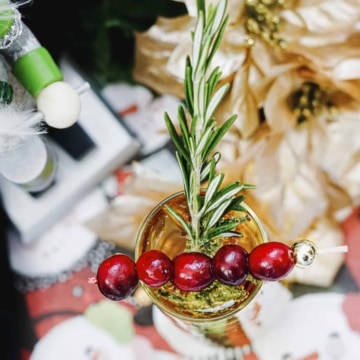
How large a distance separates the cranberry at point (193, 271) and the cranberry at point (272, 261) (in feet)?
0.09

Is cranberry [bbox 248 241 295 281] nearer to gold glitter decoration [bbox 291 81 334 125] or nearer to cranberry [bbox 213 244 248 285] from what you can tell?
cranberry [bbox 213 244 248 285]

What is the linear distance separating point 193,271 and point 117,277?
0.05 metres

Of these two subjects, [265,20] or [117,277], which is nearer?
[117,277]

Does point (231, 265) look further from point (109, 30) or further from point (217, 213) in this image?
point (109, 30)

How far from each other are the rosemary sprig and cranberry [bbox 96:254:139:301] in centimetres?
5

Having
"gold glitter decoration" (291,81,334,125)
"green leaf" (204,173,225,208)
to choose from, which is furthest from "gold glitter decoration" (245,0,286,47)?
"green leaf" (204,173,225,208)

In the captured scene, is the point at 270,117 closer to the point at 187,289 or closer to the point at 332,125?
the point at 332,125

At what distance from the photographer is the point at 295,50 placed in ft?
1.99

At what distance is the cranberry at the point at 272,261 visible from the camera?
47cm

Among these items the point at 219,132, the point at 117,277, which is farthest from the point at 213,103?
the point at 117,277

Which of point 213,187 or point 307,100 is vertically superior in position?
point 213,187

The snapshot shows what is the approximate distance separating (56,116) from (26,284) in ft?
0.64

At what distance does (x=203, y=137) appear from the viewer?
18.5 inches

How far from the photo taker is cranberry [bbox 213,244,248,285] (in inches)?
18.8
